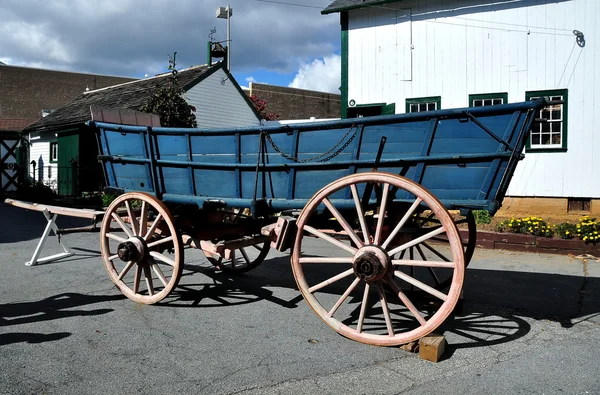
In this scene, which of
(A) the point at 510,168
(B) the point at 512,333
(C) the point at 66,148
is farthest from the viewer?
(C) the point at 66,148

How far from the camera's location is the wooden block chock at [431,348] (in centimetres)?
376

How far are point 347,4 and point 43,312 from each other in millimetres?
10644

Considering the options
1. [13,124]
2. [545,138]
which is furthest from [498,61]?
[13,124]

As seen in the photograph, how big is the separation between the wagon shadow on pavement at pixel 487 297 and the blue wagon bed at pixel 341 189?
42 centimetres

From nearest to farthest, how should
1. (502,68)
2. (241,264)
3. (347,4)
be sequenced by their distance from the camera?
(241,264) → (502,68) → (347,4)

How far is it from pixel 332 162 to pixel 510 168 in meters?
1.44

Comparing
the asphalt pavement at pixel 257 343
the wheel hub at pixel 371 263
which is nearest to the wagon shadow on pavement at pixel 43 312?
the asphalt pavement at pixel 257 343

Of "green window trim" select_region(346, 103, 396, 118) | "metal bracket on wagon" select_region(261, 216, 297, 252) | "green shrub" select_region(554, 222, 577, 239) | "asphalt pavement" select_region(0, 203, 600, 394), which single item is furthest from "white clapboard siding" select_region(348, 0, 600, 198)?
"metal bracket on wagon" select_region(261, 216, 297, 252)

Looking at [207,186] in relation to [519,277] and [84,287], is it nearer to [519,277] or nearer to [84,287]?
[84,287]

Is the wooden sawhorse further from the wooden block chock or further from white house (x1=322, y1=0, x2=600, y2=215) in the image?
white house (x1=322, y1=0, x2=600, y2=215)

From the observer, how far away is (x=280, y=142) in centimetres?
474

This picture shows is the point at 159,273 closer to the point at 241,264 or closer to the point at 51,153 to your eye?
the point at 241,264

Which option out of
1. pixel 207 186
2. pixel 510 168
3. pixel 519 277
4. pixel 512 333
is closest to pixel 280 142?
pixel 207 186

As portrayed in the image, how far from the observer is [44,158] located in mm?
22719
